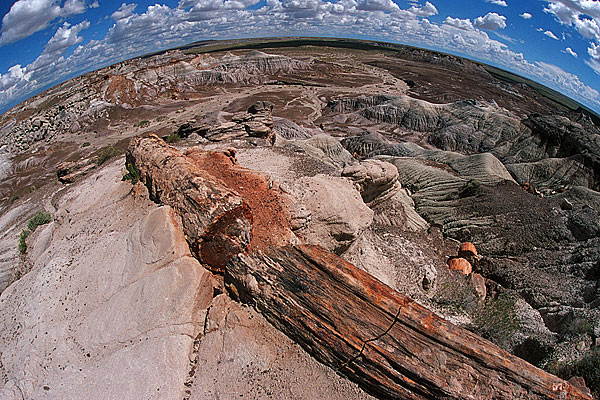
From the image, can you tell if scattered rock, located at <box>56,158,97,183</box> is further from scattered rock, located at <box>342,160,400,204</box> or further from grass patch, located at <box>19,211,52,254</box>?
scattered rock, located at <box>342,160,400,204</box>

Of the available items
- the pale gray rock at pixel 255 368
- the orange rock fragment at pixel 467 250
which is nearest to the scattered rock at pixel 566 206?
the orange rock fragment at pixel 467 250

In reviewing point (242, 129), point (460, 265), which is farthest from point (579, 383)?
point (242, 129)

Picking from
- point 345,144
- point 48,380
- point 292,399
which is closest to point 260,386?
point 292,399

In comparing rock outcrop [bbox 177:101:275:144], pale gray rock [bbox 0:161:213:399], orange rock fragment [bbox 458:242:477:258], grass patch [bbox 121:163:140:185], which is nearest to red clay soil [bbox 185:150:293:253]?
pale gray rock [bbox 0:161:213:399]

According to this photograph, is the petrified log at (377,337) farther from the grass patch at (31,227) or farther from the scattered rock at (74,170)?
the scattered rock at (74,170)

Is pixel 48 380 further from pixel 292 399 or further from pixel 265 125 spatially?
pixel 265 125
